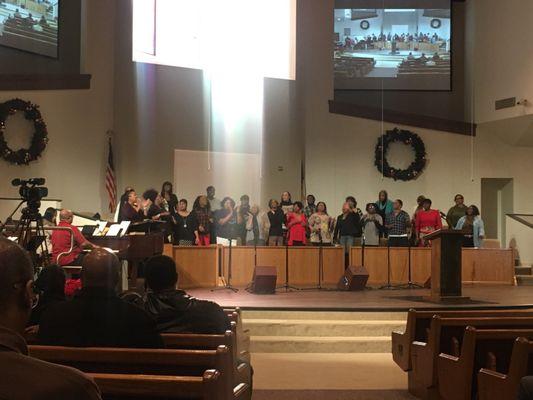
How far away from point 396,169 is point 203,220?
521 centimetres

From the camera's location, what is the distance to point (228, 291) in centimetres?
873

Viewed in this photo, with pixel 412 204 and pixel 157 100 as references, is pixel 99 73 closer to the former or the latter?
pixel 157 100

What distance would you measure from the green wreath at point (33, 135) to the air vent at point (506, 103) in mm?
8569

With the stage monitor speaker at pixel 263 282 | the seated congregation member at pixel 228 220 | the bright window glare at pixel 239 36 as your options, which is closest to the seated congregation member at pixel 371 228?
the seated congregation member at pixel 228 220

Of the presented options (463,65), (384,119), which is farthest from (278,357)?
(463,65)

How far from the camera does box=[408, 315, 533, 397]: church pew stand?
3.84 meters

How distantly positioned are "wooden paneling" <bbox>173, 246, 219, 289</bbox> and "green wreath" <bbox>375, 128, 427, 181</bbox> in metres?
5.10

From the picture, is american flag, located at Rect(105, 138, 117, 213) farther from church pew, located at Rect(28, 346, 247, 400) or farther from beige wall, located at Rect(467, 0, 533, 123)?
church pew, located at Rect(28, 346, 247, 400)

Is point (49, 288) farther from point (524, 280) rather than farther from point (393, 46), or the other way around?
point (393, 46)

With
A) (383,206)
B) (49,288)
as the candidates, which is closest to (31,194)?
(49,288)

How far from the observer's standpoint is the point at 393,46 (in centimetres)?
1493

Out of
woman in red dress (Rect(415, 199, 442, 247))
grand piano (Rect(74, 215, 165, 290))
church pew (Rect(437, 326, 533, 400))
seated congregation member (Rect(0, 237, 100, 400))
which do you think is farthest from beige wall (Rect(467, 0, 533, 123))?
seated congregation member (Rect(0, 237, 100, 400))

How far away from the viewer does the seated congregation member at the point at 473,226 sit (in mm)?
11289

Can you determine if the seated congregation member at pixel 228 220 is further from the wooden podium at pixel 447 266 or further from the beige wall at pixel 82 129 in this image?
the wooden podium at pixel 447 266
